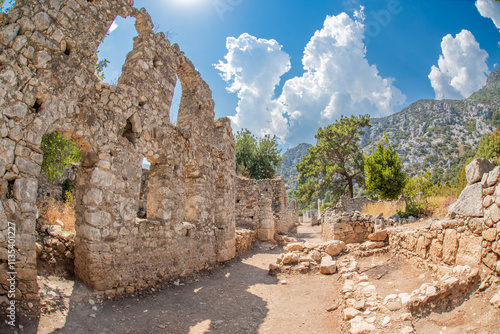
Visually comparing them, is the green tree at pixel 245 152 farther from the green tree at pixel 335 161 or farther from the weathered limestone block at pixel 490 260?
the weathered limestone block at pixel 490 260

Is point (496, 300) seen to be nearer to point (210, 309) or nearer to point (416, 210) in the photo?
point (210, 309)

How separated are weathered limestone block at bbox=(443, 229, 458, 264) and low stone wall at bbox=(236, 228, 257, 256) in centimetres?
714

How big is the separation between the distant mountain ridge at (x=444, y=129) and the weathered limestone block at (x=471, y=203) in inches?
2575

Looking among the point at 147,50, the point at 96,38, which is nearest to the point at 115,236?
the point at 96,38

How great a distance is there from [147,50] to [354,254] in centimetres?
794

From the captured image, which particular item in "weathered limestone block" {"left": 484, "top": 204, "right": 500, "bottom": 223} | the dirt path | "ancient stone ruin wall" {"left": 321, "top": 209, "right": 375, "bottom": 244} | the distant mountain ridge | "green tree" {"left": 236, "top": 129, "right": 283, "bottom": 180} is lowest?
the dirt path

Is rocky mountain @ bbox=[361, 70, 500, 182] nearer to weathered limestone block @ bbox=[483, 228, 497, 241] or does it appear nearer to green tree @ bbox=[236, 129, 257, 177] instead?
green tree @ bbox=[236, 129, 257, 177]

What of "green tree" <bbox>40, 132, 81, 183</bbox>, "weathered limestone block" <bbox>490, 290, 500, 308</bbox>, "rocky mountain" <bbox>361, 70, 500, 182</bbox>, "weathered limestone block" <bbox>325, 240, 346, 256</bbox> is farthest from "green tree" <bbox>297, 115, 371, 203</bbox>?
"rocky mountain" <bbox>361, 70, 500, 182</bbox>

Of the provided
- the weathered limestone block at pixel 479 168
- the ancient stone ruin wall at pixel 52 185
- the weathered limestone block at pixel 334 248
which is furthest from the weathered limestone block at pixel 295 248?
the ancient stone ruin wall at pixel 52 185

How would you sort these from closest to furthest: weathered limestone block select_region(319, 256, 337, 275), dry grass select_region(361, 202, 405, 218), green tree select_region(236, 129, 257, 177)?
weathered limestone block select_region(319, 256, 337, 275), dry grass select_region(361, 202, 405, 218), green tree select_region(236, 129, 257, 177)

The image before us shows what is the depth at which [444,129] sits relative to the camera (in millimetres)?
97750

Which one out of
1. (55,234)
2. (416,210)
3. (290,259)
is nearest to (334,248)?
(290,259)

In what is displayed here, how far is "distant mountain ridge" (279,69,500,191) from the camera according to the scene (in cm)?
8269

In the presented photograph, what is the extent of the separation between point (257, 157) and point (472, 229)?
2340cm
